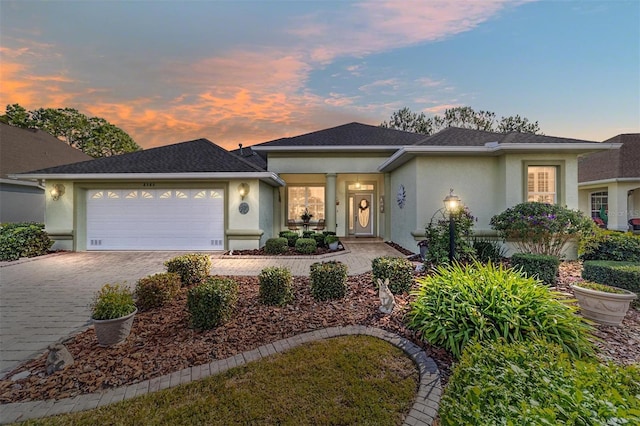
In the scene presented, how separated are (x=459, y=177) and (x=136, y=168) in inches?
461

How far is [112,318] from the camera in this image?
3592 mm

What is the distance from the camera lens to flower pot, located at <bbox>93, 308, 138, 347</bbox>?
11.5 ft

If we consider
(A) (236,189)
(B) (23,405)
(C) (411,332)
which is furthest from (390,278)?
(A) (236,189)

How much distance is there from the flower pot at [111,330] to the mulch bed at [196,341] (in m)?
0.11

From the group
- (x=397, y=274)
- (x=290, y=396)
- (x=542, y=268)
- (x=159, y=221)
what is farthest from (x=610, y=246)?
(x=159, y=221)

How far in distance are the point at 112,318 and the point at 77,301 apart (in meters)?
2.63

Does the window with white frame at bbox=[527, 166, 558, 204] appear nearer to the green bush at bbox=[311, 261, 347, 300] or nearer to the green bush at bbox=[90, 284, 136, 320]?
the green bush at bbox=[311, 261, 347, 300]

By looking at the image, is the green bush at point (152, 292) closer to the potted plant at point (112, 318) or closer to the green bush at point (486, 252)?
the potted plant at point (112, 318)

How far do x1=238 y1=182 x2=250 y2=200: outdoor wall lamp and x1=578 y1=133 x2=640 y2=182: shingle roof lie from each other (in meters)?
18.0

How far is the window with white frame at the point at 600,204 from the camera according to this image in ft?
57.2

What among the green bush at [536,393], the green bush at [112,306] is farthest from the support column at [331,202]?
the green bush at [536,393]

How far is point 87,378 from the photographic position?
9.51 ft

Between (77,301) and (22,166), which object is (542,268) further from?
(22,166)

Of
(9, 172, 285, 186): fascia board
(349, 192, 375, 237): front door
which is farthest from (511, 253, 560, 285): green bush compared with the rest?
(349, 192, 375, 237): front door
